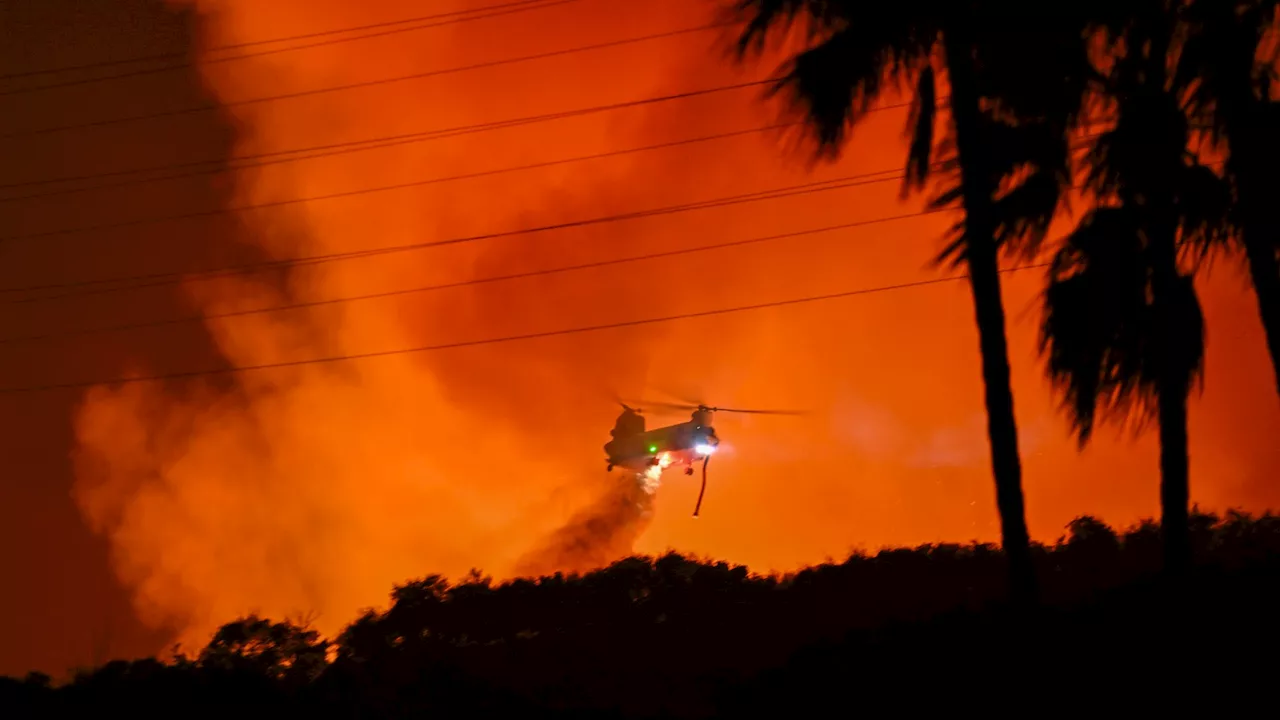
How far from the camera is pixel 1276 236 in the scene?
11.4 meters

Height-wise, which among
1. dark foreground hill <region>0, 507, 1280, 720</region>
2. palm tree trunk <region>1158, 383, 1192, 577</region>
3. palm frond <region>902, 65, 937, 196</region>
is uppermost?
palm frond <region>902, 65, 937, 196</region>

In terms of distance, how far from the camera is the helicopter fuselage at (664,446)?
119 feet

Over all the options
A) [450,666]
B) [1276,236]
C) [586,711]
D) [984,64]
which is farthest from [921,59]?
[450,666]

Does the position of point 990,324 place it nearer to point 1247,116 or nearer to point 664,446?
point 1247,116

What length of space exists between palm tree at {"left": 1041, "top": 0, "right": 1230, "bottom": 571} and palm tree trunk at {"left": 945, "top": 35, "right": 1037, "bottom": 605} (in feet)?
6.42

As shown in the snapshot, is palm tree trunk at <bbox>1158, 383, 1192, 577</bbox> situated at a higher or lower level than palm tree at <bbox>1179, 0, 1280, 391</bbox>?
lower

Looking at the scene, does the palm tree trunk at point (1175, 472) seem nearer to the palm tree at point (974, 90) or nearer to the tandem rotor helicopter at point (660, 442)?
the palm tree at point (974, 90)

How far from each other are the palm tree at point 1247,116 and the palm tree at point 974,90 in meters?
1.52


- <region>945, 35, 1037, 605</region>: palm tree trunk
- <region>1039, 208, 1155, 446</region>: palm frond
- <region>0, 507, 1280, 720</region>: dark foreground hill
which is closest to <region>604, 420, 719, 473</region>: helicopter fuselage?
<region>0, 507, 1280, 720</region>: dark foreground hill

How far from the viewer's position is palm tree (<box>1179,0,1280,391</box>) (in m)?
11.1

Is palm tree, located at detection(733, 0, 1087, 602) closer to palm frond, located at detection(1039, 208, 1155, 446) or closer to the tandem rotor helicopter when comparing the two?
palm frond, located at detection(1039, 208, 1155, 446)

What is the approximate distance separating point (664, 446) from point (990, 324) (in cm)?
2892

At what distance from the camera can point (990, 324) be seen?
32.6 feet

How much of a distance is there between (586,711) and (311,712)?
3.12 metres
